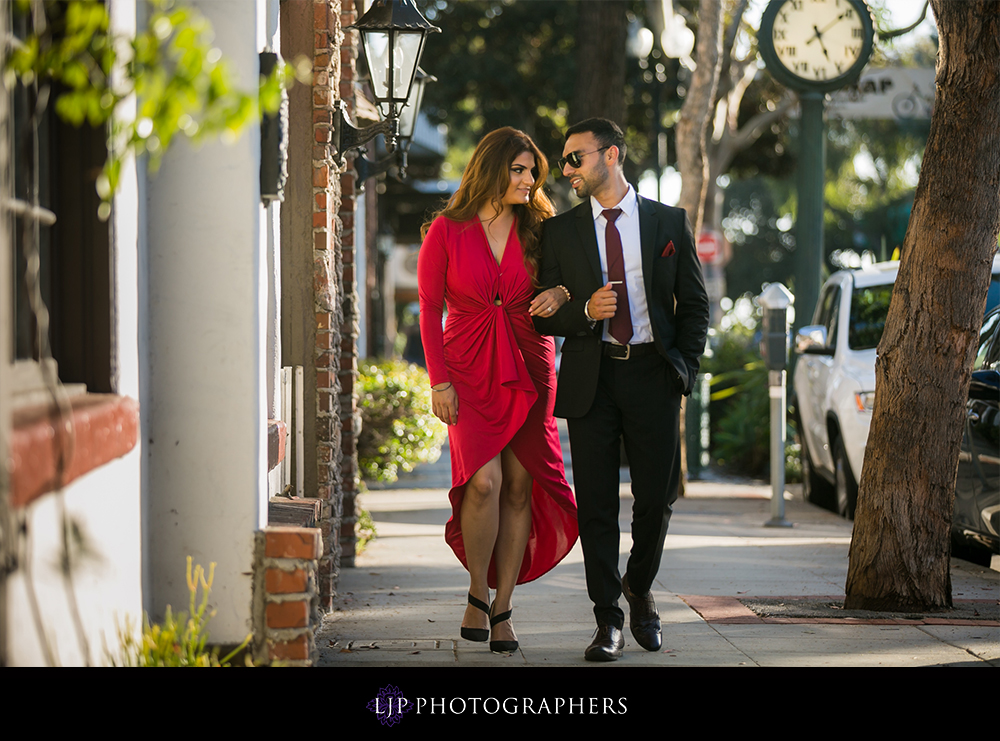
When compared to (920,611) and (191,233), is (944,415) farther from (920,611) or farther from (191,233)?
(191,233)

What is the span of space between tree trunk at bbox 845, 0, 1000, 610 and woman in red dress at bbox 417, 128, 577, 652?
176 centimetres

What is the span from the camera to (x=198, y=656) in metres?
3.53

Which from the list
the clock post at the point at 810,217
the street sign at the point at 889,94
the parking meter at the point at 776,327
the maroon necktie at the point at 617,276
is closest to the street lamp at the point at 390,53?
the maroon necktie at the point at 617,276

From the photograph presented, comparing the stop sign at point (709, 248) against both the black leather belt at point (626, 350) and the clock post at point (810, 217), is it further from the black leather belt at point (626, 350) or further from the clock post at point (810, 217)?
the black leather belt at point (626, 350)

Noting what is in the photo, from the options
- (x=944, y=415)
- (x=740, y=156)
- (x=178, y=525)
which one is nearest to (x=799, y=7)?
(x=944, y=415)

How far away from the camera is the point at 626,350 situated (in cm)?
477

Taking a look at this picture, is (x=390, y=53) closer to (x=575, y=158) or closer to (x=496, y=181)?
(x=496, y=181)

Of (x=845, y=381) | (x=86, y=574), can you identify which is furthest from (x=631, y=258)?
(x=845, y=381)

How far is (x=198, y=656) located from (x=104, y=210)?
63.8 inches

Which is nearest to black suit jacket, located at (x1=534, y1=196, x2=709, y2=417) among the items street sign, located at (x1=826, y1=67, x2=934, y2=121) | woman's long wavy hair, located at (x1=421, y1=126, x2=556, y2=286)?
woman's long wavy hair, located at (x1=421, y1=126, x2=556, y2=286)

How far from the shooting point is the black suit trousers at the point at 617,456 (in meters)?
4.77

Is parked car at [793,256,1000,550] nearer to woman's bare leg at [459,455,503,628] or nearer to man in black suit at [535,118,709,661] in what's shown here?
man in black suit at [535,118,709,661]
